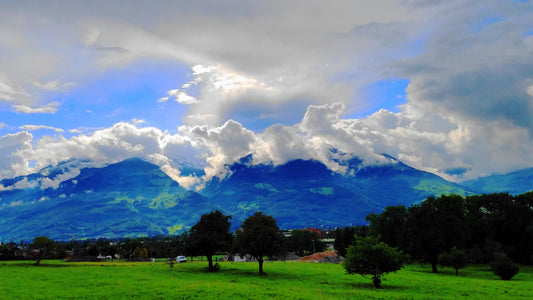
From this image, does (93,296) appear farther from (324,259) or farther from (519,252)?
(519,252)

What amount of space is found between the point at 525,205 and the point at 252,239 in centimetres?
8364

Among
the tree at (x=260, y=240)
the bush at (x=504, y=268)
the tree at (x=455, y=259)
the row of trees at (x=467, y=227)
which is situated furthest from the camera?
the row of trees at (x=467, y=227)

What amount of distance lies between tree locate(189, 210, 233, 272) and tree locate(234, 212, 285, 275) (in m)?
Result: 6.39

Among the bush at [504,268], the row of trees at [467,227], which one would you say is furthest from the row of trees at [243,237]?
the bush at [504,268]

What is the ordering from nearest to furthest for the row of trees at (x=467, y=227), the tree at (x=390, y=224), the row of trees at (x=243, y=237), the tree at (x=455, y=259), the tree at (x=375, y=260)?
the tree at (x=375, y=260), the row of trees at (x=243, y=237), the tree at (x=455, y=259), the row of trees at (x=467, y=227), the tree at (x=390, y=224)

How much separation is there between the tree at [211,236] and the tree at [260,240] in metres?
6.39

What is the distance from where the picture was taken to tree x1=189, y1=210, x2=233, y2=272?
66.9 meters

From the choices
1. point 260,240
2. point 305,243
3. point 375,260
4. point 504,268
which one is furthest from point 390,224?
point 375,260

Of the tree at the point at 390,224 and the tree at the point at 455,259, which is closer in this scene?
the tree at the point at 455,259

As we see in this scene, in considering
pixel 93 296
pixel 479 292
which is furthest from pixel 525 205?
pixel 93 296

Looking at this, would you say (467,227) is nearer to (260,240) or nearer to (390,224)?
(390,224)

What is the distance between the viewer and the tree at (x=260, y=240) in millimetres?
59656

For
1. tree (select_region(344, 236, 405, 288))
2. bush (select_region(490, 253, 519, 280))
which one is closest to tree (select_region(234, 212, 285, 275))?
tree (select_region(344, 236, 405, 288))

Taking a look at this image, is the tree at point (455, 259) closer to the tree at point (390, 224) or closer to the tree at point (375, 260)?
the tree at point (375, 260)
